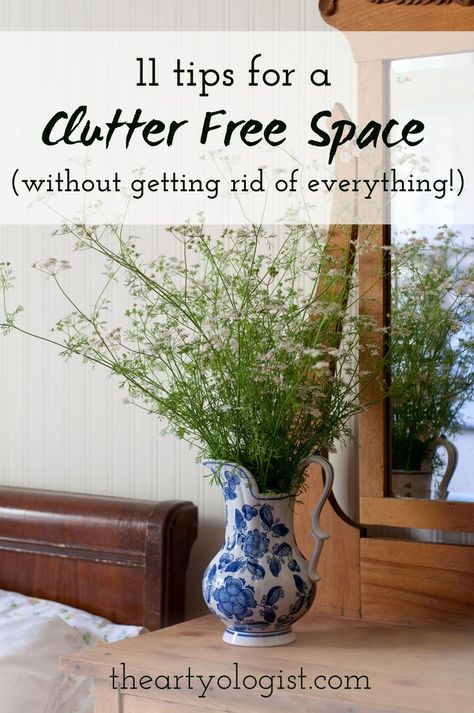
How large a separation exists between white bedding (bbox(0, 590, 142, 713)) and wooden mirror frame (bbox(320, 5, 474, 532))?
548 millimetres

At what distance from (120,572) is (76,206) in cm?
79

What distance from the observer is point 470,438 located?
157 centimetres

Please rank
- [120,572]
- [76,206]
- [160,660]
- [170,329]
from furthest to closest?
[76,206], [120,572], [170,329], [160,660]

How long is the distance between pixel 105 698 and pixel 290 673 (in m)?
0.27

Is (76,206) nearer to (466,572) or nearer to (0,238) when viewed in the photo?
(0,238)

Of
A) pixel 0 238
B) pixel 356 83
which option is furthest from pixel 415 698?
pixel 0 238

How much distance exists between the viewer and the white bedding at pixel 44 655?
164cm

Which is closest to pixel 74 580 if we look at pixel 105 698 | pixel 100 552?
pixel 100 552

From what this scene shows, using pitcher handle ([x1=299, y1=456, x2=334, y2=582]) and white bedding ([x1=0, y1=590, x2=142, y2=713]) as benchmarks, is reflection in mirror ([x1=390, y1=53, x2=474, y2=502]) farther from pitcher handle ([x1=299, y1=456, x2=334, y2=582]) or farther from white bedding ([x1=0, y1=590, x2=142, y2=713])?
white bedding ([x1=0, y1=590, x2=142, y2=713])

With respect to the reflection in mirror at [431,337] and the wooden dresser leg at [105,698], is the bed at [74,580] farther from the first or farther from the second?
the reflection in mirror at [431,337]

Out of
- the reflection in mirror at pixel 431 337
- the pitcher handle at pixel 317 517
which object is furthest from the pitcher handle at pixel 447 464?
the pitcher handle at pixel 317 517

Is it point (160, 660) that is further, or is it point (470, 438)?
point (470, 438)

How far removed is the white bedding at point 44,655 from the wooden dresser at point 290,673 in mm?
286

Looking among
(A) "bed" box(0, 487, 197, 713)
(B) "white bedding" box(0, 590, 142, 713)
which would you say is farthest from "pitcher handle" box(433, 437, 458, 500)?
(B) "white bedding" box(0, 590, 142, 713)
